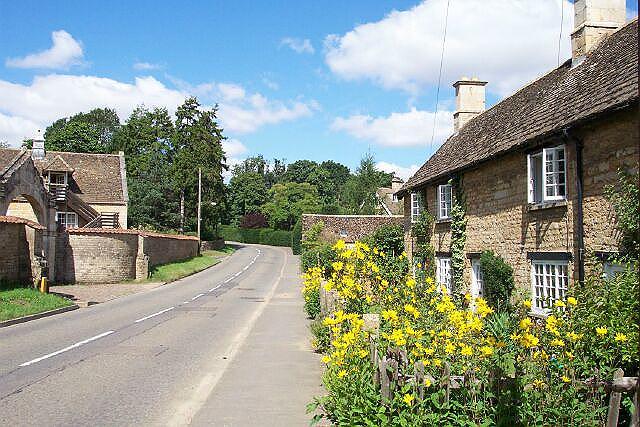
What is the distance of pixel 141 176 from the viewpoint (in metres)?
69.2

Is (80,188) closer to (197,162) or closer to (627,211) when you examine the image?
(197,162)

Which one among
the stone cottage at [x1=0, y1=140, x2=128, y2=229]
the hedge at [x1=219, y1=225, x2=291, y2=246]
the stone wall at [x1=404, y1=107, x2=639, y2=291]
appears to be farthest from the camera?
the hedge at [x1=219, y1=225, x2=291, y2=246]

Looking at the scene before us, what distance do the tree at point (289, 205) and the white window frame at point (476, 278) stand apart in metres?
77.8

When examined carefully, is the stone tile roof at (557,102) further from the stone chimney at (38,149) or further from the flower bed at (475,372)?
the stone chimney at (38,149)

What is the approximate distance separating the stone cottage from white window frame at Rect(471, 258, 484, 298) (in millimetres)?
28452

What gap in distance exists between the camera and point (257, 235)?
9444 cm

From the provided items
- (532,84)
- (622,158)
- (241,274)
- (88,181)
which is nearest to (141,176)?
(88,181)

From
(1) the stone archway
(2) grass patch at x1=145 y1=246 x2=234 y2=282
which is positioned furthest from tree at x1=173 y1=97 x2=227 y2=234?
(1) the stone archway

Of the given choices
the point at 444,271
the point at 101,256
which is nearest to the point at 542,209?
the point at 444,271

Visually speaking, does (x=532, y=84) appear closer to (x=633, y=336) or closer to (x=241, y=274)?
(x=633, y=336)

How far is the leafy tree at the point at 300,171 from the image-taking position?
134625 millimetres

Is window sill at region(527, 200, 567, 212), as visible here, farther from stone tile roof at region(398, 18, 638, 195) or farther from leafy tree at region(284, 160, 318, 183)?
leafy tree at region(284, 160, 318, 183)

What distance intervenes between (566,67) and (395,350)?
1347cm

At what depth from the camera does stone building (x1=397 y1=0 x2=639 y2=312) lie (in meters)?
11.3
